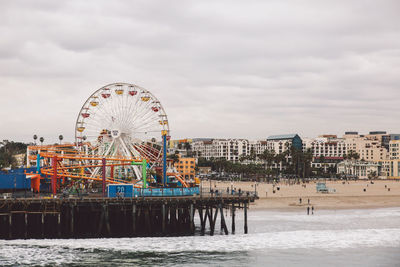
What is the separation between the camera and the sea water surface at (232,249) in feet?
148

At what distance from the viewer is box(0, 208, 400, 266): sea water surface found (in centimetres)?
4497

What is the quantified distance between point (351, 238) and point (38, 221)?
106ft

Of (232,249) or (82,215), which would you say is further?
(82,215)

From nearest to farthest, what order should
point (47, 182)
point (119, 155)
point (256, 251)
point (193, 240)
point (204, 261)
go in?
point (204, 261)
point (256, 251)
point (193, 240)
point (47, 182)
point (119, 155)

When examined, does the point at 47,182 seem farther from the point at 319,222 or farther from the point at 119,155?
the point at 319,222

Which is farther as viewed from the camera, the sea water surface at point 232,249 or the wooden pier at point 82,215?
the wooden pier at point 82,215

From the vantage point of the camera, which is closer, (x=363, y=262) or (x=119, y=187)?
(x=363, y=262)

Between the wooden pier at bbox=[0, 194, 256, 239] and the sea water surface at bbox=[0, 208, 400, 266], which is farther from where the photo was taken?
the wooden pier at bbox=[0, 194, 256, 239]

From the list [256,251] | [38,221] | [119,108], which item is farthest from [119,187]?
[119,108]

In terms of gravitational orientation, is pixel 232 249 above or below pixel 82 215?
below

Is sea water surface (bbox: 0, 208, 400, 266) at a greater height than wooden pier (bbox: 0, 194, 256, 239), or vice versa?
wooden pier (bbox: 0, 194, 256, 239)

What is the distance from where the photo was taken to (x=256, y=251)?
163 ft

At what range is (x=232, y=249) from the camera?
165ft

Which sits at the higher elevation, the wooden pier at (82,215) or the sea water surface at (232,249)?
the wooden pier at (82,215)
